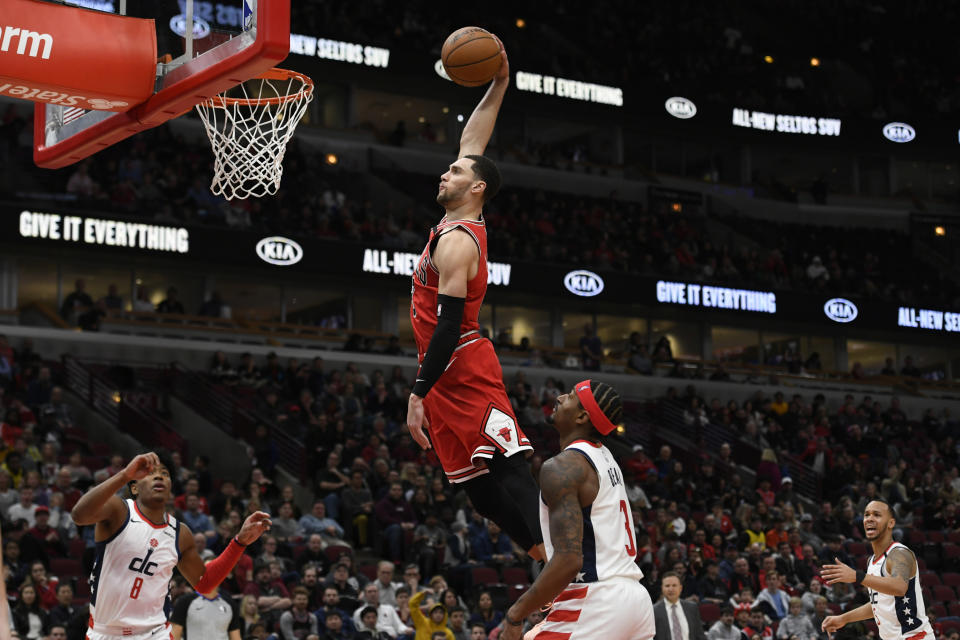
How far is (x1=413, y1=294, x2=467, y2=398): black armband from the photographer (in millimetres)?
5719

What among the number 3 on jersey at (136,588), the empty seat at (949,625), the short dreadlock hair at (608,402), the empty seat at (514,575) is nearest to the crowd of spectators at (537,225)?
the empty seat at (514,575)

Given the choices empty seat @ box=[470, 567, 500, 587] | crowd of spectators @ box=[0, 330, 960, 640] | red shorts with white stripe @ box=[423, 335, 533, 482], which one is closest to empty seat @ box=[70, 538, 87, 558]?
crowd of spectators @ box=[0, 330, 960, 640]

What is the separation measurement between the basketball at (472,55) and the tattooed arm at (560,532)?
96.1 inches

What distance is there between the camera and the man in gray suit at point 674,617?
40.5 ft

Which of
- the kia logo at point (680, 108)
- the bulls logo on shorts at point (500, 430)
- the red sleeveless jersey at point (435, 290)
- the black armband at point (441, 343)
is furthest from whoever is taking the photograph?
the kia logo at point (680, 108)

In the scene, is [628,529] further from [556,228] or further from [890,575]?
[556,228]

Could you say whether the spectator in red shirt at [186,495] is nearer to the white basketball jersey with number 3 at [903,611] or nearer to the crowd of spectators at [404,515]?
the crowd of spectators at [404,515]

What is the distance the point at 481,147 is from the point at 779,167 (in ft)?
120

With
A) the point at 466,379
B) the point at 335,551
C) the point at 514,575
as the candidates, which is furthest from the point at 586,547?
the point at 514,575

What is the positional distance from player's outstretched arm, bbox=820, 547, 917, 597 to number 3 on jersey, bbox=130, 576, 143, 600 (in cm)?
446

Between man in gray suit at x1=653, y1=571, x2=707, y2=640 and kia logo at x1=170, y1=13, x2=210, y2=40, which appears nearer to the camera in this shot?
kia logo at x1=170, y1=13, x2=210, y2=40

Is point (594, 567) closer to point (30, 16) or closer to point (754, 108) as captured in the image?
point (30, 16)

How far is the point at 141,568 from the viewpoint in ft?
23.9

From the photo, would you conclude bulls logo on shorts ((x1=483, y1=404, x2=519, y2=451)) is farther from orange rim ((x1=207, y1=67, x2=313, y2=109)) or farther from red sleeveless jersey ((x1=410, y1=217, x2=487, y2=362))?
orange rim ((x1=207, y1=67, x2=313, y2=109))
